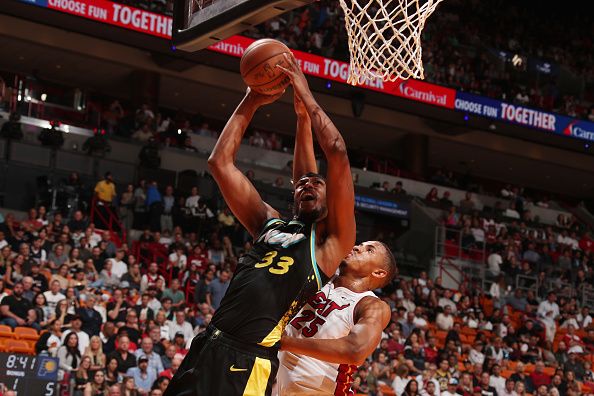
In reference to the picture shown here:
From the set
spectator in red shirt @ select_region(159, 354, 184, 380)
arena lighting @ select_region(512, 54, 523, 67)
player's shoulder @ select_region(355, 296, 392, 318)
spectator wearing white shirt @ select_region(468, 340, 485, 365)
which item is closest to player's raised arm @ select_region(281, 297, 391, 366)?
player's shoulder @ select_region(355, 296, 392, 318)

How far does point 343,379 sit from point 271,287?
3.87ft

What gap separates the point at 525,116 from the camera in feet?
71.1

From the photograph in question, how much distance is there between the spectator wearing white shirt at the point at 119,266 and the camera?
13.3 meters

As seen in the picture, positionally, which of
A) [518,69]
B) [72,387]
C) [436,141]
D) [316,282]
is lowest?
[72,387]

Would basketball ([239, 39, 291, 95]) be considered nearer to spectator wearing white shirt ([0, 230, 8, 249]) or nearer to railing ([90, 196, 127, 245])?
spectator wearing white shirt ([0, 230, 8, 249])

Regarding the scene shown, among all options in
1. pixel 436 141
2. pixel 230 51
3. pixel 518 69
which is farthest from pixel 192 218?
pixel 518 69

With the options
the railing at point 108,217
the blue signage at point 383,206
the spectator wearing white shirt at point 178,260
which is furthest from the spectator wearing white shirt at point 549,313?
the railing at point 108,217

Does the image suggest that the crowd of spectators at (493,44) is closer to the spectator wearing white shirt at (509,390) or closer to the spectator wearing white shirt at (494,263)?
the spectator wearing white shirt at (494,263)

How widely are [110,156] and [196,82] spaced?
3.69 meters

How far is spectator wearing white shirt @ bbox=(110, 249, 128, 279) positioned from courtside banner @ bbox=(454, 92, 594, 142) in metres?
9.93

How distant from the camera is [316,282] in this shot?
13.3 ft

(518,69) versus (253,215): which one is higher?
(518,69)

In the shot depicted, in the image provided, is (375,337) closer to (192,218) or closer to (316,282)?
(316,282)

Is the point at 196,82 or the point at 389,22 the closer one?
the point at 389,22
